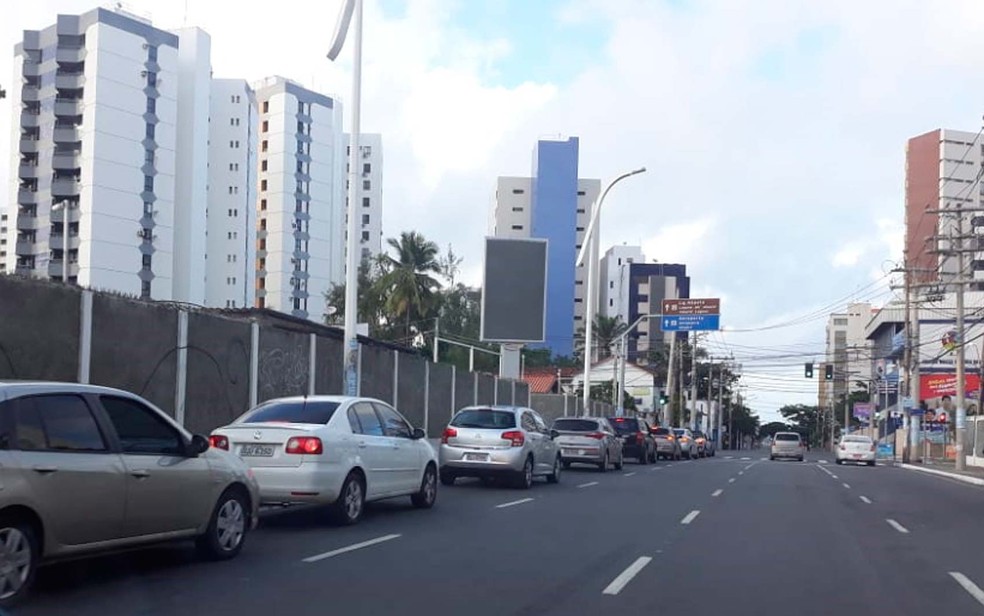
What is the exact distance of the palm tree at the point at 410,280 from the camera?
64312 millimetres

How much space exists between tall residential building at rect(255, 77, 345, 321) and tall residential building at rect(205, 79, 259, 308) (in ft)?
26.8

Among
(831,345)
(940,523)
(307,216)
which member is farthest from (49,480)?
(831,345)

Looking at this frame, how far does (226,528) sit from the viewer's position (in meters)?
11.1

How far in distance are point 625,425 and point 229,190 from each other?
166 ft

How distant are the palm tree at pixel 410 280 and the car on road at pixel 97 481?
53059mm

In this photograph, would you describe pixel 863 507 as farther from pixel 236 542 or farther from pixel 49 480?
pixel 49 480

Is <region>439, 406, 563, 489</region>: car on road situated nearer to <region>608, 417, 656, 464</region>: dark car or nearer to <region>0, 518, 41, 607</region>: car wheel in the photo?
<region>0, 518, 41, 607</region>: car wheel

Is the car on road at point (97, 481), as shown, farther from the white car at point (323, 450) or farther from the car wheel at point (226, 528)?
the white car at point (323, 450)

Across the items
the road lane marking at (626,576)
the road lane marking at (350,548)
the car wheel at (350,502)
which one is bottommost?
the road lane marking at (626,576)

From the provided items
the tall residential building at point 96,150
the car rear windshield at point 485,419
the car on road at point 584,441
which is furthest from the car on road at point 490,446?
the tall residential building at point 96,150

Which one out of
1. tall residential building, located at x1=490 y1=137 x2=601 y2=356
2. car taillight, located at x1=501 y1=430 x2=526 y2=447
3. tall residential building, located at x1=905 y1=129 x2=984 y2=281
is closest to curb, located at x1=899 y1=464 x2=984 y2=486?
car taillight, located at x1=501 y1=430 x2=526 y2=447

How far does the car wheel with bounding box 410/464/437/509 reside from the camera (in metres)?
16.9

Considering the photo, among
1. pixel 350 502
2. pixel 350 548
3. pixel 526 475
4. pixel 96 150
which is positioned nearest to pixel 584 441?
pixel 526 475

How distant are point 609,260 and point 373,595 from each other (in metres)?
111
